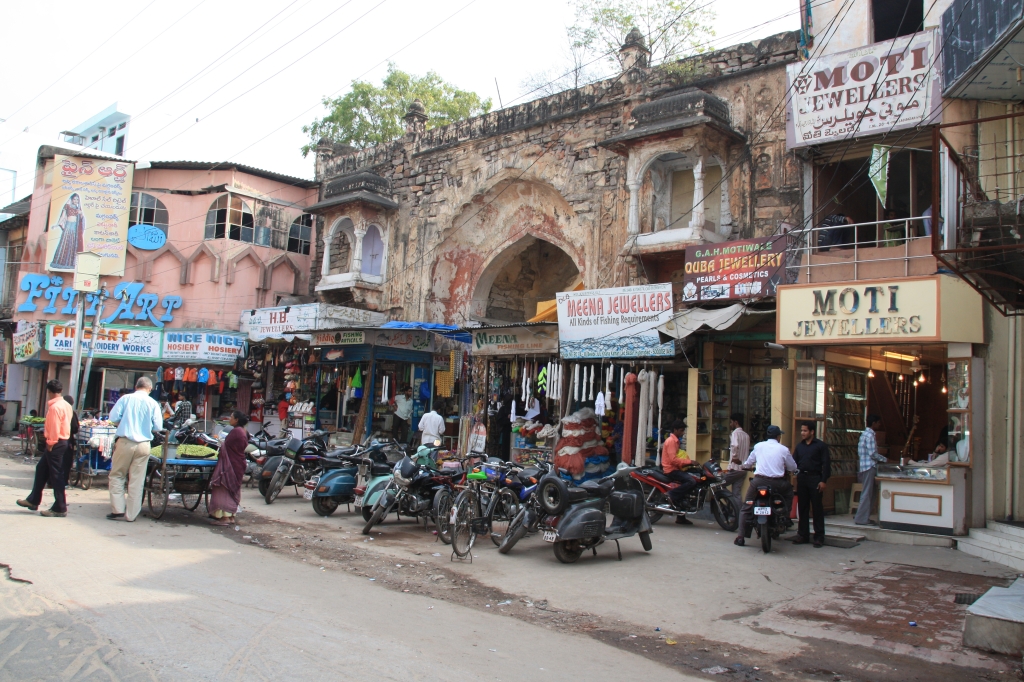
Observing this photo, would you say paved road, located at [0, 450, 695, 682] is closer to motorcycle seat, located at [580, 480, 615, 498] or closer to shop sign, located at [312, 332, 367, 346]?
motorcycle seat, located at [580, 480, 615, 498]

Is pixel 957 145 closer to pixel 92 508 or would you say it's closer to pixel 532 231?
pixel 532 231

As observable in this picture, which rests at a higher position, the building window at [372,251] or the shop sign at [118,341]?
the building window at [372,251]

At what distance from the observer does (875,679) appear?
15.7 ft

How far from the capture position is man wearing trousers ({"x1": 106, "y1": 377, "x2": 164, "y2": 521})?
8820mm

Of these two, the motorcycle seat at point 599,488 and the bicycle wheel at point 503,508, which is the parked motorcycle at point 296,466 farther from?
the motorcycle seat at point 599,488

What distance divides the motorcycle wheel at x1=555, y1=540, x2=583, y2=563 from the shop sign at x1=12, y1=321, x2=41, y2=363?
18.3 meters

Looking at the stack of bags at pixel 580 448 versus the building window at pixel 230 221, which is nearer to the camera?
the stack of bags at pixel 580 448

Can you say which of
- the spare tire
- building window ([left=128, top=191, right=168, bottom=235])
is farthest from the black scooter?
building window ([left=128, top=191, right=168, bottom=235])

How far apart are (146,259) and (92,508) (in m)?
14.3

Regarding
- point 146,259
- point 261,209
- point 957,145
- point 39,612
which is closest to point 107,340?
point 146,259

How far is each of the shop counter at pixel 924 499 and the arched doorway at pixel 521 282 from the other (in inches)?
393

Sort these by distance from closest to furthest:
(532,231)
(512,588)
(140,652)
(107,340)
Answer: (140,652) < (512,588) < (532,231) < (107,340)

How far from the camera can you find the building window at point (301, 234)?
23438 millimetres

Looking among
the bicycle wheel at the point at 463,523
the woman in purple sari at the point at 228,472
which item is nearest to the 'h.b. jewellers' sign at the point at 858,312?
the bicycle wheel at the point at 463,523
